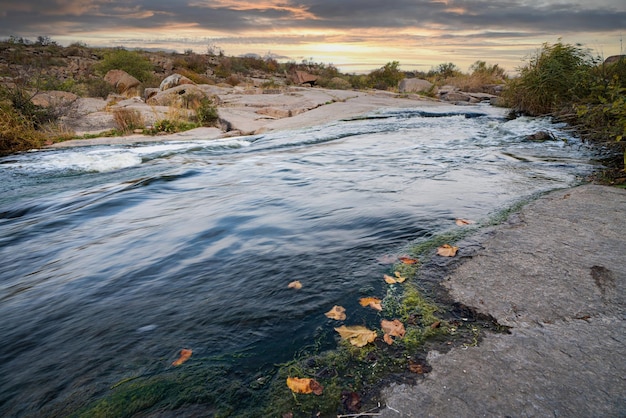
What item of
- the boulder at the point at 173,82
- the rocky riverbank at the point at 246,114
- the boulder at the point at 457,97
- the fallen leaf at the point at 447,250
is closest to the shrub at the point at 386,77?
the boulder at the point at 457,97

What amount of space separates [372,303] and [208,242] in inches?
74.1

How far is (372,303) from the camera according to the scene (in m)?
2.18

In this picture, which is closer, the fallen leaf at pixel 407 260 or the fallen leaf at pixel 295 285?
the fallen leaf at pixel 295 285

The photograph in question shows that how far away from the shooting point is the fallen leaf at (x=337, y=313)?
207 cm

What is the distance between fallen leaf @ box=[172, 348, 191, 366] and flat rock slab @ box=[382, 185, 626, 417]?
38.4 inches

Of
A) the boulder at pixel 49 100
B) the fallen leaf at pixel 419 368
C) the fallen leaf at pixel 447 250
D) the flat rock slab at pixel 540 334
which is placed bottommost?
the fallen leaf at pixel 419 368

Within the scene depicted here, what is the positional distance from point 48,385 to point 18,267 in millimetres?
2200

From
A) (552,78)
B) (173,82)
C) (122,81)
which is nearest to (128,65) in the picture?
(122,81)

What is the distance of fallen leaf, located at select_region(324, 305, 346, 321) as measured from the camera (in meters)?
2.07

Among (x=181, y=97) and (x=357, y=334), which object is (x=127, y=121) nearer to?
(x=181, y=97)

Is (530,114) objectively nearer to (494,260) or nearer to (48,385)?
(494,260)

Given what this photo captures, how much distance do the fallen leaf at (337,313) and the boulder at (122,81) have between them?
2239 cm

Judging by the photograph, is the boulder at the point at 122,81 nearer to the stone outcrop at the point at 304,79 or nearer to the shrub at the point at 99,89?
the shrub at the point at 99,89

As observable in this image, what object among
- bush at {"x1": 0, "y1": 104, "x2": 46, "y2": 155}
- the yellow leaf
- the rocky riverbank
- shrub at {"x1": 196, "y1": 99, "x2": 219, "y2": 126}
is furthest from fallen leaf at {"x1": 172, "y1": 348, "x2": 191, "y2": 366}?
shrub at {"x1": 196, "y1": 99, "x2": 219, "y2": 126}
